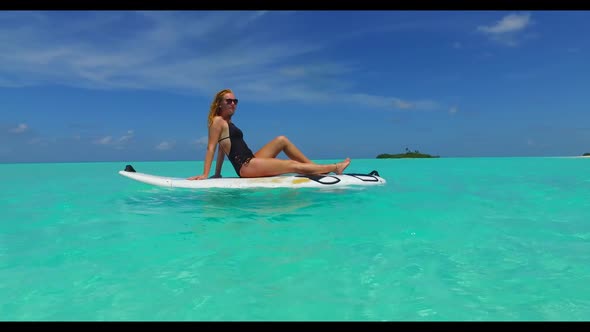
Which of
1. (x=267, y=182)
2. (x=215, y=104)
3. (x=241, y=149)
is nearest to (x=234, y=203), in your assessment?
(x=267, y=182)

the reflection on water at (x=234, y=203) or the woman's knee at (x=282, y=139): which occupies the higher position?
the woman's knee at (x=282, y=139)

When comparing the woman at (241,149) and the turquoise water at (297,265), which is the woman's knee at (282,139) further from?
the turquoise water at (297,265)

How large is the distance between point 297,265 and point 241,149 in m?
5.28

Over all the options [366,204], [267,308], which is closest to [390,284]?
[267,308]

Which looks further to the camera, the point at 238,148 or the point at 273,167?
the point at 273,167

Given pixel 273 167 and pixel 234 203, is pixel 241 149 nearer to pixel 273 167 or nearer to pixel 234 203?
pixel 273 167

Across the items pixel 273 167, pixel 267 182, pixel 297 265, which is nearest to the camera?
pixel 297 265

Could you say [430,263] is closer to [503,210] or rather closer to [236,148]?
[503,210]

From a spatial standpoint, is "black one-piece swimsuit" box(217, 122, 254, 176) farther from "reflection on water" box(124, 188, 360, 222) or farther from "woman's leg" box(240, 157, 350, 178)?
"reflection on water" box(124, 188, 360, 222)

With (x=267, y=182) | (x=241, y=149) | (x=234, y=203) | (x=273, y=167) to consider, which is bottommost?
(x=234, y=203)

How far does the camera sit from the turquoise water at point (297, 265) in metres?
2.06

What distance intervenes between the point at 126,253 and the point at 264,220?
171 centimetres

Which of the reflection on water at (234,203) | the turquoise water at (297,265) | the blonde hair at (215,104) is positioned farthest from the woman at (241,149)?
the turquoise water at (297,265)

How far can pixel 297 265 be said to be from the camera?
8.98 feet
